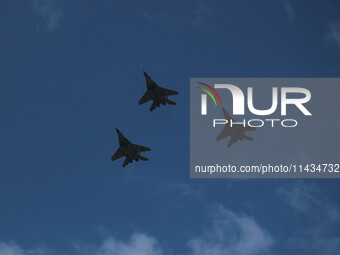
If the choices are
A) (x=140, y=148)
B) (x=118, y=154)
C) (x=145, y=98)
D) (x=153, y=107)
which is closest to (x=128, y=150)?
(x=140, y=148)

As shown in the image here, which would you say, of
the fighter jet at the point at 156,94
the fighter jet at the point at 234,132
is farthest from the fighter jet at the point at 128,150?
the fighter jet at the point at 234,132

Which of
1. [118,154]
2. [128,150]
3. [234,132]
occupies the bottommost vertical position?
[128,150]

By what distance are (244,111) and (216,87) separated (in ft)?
34.0

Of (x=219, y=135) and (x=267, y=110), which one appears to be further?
(x=219, y=135)

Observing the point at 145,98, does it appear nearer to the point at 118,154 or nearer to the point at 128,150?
the point at 128,150

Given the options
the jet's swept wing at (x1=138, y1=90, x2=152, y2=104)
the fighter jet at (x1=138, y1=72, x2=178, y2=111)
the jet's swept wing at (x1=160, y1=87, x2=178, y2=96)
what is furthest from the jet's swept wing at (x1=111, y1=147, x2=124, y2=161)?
the jet's swept wing at (x1=160, y1=87, x2=178, y2=96)

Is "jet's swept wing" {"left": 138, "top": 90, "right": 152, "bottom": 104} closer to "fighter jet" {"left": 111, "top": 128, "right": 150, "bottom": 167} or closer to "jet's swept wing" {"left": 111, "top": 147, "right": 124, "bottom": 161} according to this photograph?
"fighter jet" {"left": 111, "top": 128, "right": 150, "bottom": 167}

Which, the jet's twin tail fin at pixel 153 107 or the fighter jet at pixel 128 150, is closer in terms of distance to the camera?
the fighter jet at pixel 128 150

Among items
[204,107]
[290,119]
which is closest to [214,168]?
[204,107]

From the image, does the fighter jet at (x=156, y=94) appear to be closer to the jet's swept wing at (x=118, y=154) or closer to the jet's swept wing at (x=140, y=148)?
the jet's swept wing at (x=140, y=148)

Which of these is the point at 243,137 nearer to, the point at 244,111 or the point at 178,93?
the point at 244,111

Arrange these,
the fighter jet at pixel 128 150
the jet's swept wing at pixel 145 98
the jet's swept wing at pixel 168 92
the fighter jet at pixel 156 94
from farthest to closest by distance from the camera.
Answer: the jet's swept wing at pixel 145 98 < the jet's swept wing at pixel 168 92 < the fighter jet at pixel 156 94 < the fighter jet at pixel 128 150

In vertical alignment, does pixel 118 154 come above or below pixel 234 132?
below

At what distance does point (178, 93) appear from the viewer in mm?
133375
